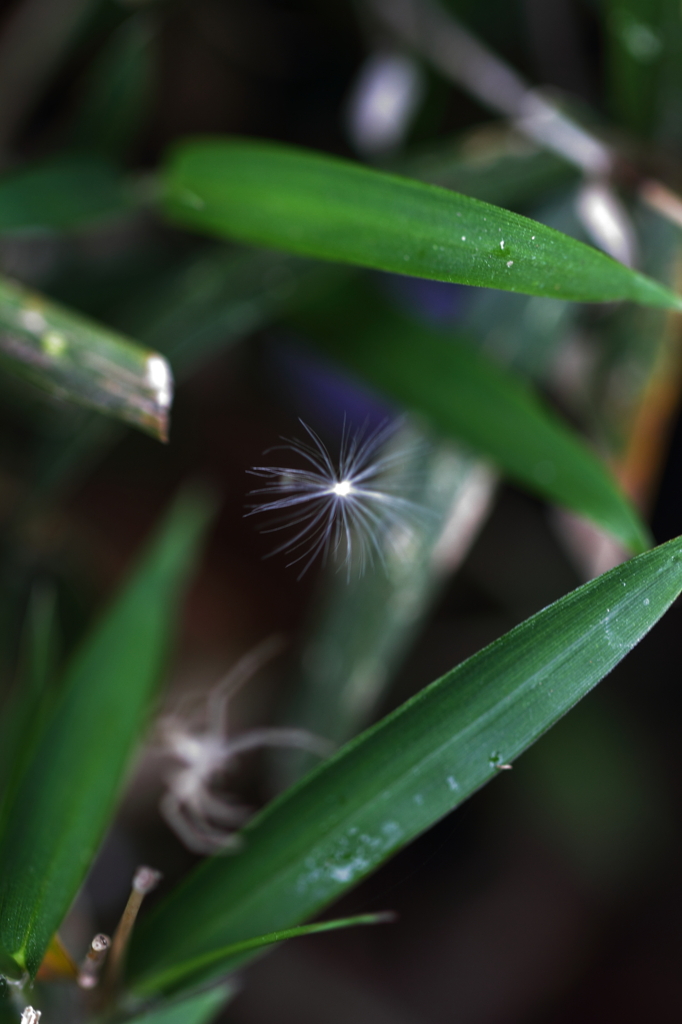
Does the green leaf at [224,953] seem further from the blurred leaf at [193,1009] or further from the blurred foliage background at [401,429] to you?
the blurred foliage background at [401,429]

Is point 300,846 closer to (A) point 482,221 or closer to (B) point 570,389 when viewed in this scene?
(A) point 482,221

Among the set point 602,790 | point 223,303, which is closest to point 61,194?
point 223,303

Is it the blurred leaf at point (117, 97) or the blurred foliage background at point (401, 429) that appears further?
the blurred leaf at point (117, 97)

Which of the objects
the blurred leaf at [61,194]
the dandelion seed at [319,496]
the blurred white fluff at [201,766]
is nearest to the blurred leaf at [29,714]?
the blurred white fluff at [201,766]

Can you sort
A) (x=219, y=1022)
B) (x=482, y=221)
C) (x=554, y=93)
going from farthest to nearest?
1. (x=219, y=1022)
2. (x=554, y=93)
3. (x=482, y=221)

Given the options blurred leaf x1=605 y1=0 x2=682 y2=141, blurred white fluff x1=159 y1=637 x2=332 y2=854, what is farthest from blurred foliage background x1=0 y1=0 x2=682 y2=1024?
blurred white fluff x1=159 y1=637 x2=332 y2=854

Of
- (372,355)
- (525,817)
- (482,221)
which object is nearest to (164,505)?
(372,355)
